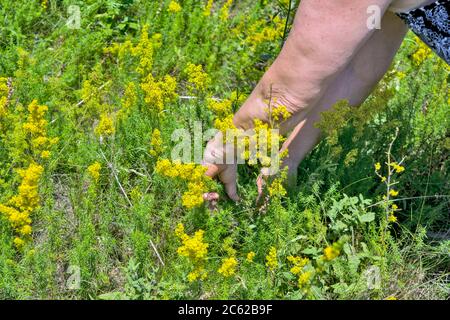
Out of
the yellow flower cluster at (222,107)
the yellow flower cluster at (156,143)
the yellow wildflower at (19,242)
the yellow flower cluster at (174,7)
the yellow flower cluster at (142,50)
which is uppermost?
the yellow flower cluster at (174,7)

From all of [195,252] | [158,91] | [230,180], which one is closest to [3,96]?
[158,91]

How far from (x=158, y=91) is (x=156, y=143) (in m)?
0.29

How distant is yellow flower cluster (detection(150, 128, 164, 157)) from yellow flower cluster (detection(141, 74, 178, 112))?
194 mm

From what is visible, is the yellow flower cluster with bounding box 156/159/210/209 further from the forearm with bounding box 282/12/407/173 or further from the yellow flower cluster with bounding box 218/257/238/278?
the forearm with bounding box 282/12/407/173

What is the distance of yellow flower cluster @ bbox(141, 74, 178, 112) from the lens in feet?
11.6

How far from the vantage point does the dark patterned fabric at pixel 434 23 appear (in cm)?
286

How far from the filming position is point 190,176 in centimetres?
299

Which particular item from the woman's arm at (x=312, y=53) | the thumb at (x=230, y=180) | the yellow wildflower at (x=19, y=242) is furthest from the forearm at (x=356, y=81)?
the yellow wildflower at (x=19, y=242)

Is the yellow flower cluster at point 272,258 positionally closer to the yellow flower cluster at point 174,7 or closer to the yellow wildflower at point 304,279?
the yellow wildflower at point 304,279

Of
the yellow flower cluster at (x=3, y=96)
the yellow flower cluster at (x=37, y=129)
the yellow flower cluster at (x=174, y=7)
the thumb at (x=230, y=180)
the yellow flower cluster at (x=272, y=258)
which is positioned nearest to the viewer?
the yellow flower cluster at (x=272, y=258)

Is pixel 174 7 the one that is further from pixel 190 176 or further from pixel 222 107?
pixel 190 176

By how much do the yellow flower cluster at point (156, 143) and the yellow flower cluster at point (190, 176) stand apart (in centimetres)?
32
